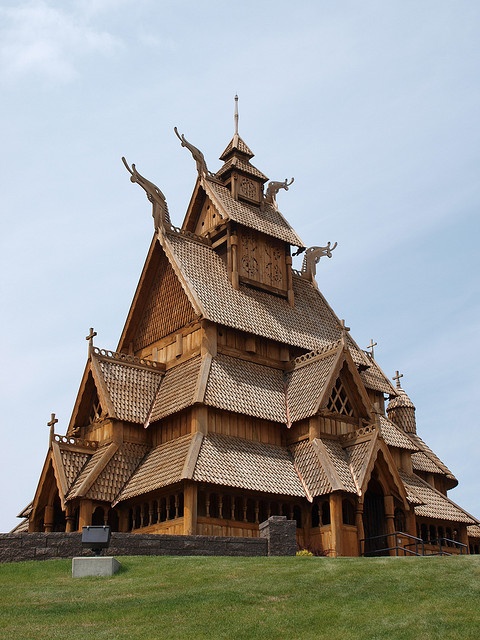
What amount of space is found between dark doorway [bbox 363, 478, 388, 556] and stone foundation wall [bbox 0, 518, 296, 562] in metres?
8.34

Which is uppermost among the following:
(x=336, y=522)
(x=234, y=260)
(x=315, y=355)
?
(x=234, y=260)

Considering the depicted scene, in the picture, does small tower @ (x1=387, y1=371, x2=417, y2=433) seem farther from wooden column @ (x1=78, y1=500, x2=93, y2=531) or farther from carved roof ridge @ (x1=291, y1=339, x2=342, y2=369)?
wooden column @ (x1=78, y1=500, x2=93, y2=531)

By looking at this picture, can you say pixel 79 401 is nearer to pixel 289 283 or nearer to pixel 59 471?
pixel 59 471

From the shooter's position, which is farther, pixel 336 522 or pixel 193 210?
pixel 193 210

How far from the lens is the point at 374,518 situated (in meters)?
30.7

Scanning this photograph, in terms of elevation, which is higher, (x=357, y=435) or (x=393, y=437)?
(x=393, y=437)

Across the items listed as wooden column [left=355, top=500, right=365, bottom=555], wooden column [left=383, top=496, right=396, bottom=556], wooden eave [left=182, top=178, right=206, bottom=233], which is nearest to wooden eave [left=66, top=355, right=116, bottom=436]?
wooden column [left=355, top=500, right=365, bottom=555]

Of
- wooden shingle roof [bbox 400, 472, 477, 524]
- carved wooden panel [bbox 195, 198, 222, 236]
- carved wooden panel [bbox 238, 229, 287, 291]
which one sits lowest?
wooden shingle roof [bbox 400, 472, 477, 524]

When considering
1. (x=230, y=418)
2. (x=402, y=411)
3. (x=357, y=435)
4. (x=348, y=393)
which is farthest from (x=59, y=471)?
(x=402, y=411)

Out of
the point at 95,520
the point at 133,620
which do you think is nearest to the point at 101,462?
the point at 95,520

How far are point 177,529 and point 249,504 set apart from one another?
2765 millimetres

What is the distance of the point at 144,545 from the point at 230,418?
8962 millimetres

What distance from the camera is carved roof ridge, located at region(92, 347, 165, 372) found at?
3212 centimetres

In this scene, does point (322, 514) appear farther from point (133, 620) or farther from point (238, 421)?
point (133, 620)
